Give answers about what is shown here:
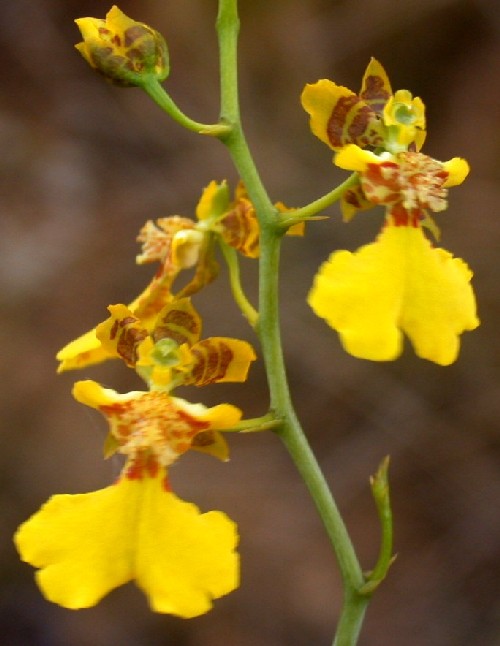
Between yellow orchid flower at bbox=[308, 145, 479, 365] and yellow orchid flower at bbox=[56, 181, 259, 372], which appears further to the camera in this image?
yellow orchid flower at bbox=[56, 181, 259, 372]

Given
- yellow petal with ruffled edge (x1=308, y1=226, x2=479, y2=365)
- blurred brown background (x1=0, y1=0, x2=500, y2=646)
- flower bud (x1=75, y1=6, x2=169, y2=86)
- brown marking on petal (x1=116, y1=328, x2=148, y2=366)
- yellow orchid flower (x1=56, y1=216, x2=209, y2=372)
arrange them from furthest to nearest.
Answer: blurred brown background (x1=0, y1=0, x2=500, y2=646), yellow orchid flower (x1=56, y1=216, x2=209, y2=372), brown marking on petal (x1=116, y1=328, x2=148, y2=366), flower bud (x1=75, y1=6, x2=169, y2=86), yellow petal with ruffled edge (x1=308, y1=226, x2=479, y2=365)

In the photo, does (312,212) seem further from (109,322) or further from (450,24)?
(450,24)

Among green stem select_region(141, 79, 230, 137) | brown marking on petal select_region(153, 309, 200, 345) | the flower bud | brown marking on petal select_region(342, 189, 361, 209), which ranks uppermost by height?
the flower bud

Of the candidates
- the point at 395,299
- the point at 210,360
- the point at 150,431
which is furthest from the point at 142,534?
the point at 395,299

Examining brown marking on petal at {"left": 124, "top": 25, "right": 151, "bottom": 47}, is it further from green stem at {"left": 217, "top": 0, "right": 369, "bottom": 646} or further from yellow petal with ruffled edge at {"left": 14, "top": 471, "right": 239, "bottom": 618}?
yellow petal with ruffled edge at {"left": 14, "top": 471, "right": 239, "bottom": 618}

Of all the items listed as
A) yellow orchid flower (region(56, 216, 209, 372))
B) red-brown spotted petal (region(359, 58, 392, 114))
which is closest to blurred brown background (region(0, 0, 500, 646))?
yellow orchid flower (region(56, 216, 209, 372))

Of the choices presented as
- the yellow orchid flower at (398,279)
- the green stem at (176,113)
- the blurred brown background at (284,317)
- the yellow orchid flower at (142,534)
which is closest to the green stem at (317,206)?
the yellow orchid flower at (398,279)

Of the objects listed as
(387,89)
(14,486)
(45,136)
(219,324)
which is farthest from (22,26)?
(387,89)
